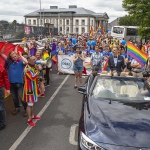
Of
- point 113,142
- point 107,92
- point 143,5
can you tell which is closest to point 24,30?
Answer: point 143,5

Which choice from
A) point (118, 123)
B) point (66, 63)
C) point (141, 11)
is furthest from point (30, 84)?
point (141, 11)

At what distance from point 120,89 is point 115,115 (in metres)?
0.99

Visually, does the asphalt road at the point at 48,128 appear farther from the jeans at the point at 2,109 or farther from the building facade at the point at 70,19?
the building facade at the point at 70,19

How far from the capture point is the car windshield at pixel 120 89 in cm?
433

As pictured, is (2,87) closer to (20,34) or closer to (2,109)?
(2,109)

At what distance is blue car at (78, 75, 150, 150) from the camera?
302 centimetres

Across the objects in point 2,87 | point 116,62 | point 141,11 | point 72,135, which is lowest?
point 72,135

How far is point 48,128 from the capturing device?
5258 mm

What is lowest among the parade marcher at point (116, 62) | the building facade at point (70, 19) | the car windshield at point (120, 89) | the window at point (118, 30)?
the car windshield at point (120, 89)

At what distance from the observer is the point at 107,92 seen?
14.4ft

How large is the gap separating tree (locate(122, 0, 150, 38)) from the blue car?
771 inches

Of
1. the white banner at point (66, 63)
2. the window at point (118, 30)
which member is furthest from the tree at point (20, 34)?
the window at point (118, 30)

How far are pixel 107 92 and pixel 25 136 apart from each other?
6.55 feet

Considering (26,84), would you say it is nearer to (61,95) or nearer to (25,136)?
(25,136)
